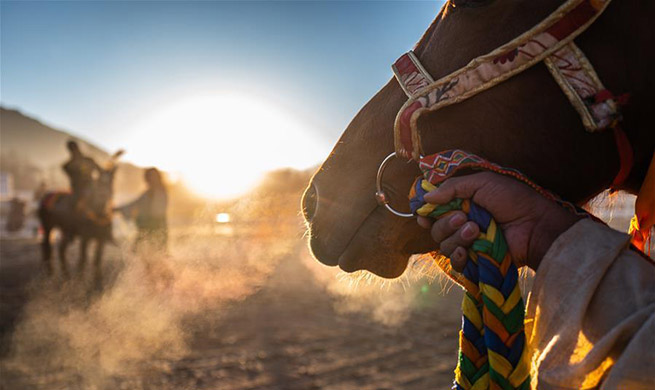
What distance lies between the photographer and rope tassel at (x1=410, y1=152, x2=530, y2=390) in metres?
0.92

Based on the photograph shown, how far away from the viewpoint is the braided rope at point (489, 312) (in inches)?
36.1

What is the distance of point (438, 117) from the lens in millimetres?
1334

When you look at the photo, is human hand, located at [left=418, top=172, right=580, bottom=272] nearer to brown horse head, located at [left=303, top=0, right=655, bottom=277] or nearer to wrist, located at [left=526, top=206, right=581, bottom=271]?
wrist, located at [left=526, top=206, right=581, bottom=271]

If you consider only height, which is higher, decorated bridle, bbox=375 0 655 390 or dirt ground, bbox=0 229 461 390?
decorated bridle, bbox=375 0 655 390

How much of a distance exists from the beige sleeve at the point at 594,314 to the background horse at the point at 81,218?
11.5 meters

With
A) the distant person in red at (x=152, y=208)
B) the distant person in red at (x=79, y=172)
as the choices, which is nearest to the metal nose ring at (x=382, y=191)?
the distant person in red at (x=152, y=208)

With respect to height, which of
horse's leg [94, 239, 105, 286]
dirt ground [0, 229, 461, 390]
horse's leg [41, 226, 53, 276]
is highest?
horse's leg [41, 226, 53, 276]

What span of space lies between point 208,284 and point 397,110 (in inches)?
358

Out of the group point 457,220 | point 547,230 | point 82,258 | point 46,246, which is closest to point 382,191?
point 457,220

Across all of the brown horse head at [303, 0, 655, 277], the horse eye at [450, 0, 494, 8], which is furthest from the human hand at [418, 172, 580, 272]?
the horse eye at [450, 0, 494, 8]

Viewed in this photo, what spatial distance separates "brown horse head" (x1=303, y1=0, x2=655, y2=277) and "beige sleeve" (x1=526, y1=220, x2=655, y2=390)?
16.5 inches

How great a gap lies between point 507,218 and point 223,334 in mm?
5580

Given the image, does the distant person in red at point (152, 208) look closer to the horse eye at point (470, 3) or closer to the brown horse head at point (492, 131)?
the brown horse head at point (492, 131)

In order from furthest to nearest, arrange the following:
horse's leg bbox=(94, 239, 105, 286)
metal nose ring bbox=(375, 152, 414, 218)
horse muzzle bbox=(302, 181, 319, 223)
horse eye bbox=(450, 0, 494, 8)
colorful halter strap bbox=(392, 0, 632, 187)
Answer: horse's leg bbox=(94, 239, 105, 286)
horse muzzle bbox=(302, 181, 319, 223)
metal nose ring bbox=(375, 152, 414, 218)
horse eye bbox=(450, 0, 494, 8)
colorful halter strap bbox=(392, 0, 632, 187)
